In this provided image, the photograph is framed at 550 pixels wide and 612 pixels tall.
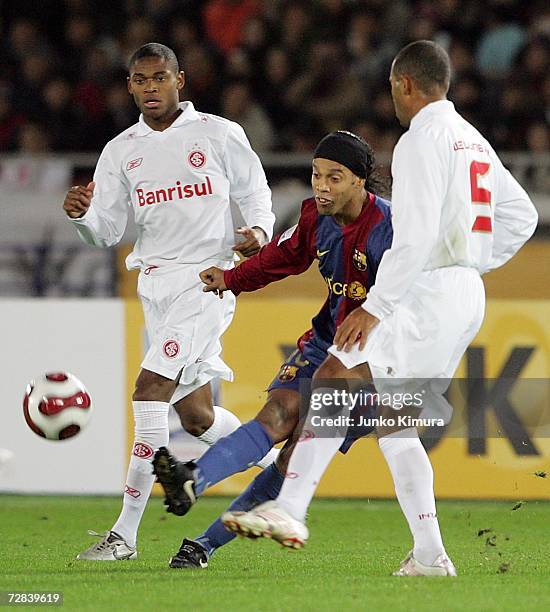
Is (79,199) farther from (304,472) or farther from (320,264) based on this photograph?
(304,472)

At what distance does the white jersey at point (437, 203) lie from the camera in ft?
16.6

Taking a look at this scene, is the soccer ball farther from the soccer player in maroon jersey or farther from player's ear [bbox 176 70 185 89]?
player's ear [bbox 176 70 185 89]

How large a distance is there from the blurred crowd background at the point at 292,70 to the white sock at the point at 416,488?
629cm

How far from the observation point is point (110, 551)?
6449mm

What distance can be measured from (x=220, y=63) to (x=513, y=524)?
590cm

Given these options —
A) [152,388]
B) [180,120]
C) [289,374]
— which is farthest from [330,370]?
[180,120]

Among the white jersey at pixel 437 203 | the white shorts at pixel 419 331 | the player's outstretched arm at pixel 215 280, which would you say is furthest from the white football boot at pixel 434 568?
the player's outstretched arm at pixel 215 280

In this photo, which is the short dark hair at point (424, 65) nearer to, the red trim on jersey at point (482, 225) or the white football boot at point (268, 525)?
the red trim on jersey at point (482, 225)

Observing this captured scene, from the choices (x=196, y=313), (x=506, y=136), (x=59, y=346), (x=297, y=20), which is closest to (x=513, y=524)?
(x=196, y=313)

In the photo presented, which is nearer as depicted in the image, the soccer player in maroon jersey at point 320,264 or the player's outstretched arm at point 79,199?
the soccer player in maroon jersey at point 320,264

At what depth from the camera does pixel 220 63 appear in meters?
12.7

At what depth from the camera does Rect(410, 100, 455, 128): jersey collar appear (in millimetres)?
5281

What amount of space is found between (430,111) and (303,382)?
Result: 1194mm

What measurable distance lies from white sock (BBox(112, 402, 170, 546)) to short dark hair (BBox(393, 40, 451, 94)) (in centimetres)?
208
